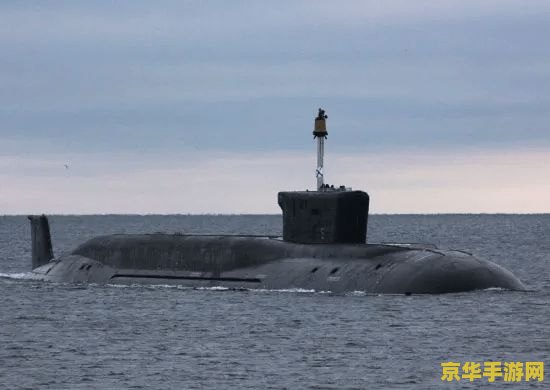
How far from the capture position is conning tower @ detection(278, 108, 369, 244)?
50938mm

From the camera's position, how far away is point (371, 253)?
49062 mm

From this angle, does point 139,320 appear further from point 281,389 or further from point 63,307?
point 281,389

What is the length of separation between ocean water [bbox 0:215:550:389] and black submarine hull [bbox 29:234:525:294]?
0.64 metres

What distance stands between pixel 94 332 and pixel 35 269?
26190 mm

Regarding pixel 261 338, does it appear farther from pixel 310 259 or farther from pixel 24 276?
pixel 24 276

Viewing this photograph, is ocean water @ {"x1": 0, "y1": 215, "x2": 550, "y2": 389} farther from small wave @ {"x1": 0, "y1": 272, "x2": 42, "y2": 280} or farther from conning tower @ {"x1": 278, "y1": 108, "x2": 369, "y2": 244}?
small wave @ {"x1": 0, "y1": 272, "x2": 42, "y2": 280}

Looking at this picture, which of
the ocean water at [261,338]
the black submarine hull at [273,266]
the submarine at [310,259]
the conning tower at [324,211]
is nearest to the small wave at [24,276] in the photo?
the black submarine hull at [273,266]

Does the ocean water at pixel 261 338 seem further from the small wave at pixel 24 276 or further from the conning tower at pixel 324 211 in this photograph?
the small wave at pixel 24 276

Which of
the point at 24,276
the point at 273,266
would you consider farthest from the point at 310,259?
the point at 24,276

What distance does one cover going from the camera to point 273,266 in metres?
52.3

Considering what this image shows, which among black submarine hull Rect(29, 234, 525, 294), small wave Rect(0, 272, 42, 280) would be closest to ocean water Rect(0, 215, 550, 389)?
black submarine hull Rect(29, 234, 525, 294)

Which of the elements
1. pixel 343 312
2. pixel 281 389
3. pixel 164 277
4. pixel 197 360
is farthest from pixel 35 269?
pixel 281 389

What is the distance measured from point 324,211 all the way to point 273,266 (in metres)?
3.46

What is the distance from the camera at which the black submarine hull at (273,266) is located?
154ft
